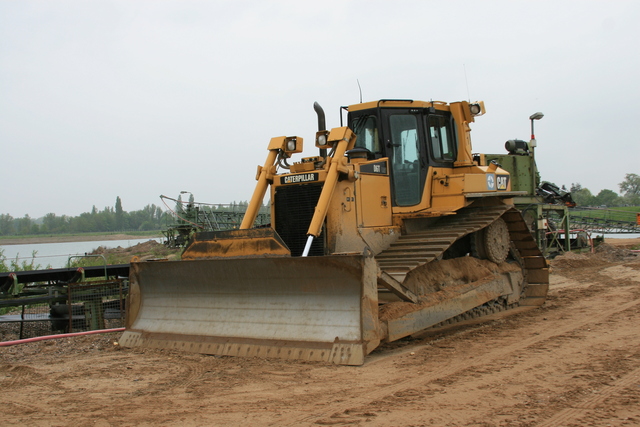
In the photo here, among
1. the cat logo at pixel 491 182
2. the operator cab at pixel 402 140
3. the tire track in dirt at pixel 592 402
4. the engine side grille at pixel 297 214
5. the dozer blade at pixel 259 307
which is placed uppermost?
the operator cab at pixel 402 140

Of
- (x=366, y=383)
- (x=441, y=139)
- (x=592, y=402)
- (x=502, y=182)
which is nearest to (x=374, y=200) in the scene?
(x=441, y=139)

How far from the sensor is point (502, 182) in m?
9.59

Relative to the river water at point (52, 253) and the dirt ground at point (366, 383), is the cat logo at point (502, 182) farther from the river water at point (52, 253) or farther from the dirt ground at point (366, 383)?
the river water at point (52, 253)

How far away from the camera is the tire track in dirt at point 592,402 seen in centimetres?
405

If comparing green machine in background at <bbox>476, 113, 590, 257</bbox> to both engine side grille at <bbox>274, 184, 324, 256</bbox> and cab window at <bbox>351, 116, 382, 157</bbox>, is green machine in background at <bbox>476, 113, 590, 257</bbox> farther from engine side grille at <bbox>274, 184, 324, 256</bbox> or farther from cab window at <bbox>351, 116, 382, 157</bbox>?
engine side grille at <bbox>274, 184, 324, 256</bbox>

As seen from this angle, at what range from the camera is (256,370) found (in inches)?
230

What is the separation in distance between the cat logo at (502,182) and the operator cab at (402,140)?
Result: 3.76 ft

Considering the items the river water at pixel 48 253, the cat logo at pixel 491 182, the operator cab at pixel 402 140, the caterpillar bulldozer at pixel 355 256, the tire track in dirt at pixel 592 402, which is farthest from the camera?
the river water at pixel 48 253

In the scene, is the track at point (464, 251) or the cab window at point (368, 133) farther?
the cab window at point (368, 133)

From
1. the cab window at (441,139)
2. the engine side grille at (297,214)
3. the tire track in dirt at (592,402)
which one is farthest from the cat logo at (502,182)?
the tire track in dirt at (592,402)

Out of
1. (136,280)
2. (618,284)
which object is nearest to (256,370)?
(136,280)

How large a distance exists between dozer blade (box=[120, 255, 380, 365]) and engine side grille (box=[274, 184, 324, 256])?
3.14ft

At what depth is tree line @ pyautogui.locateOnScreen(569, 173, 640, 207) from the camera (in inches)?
2714

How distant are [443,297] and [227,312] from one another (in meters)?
2.76
